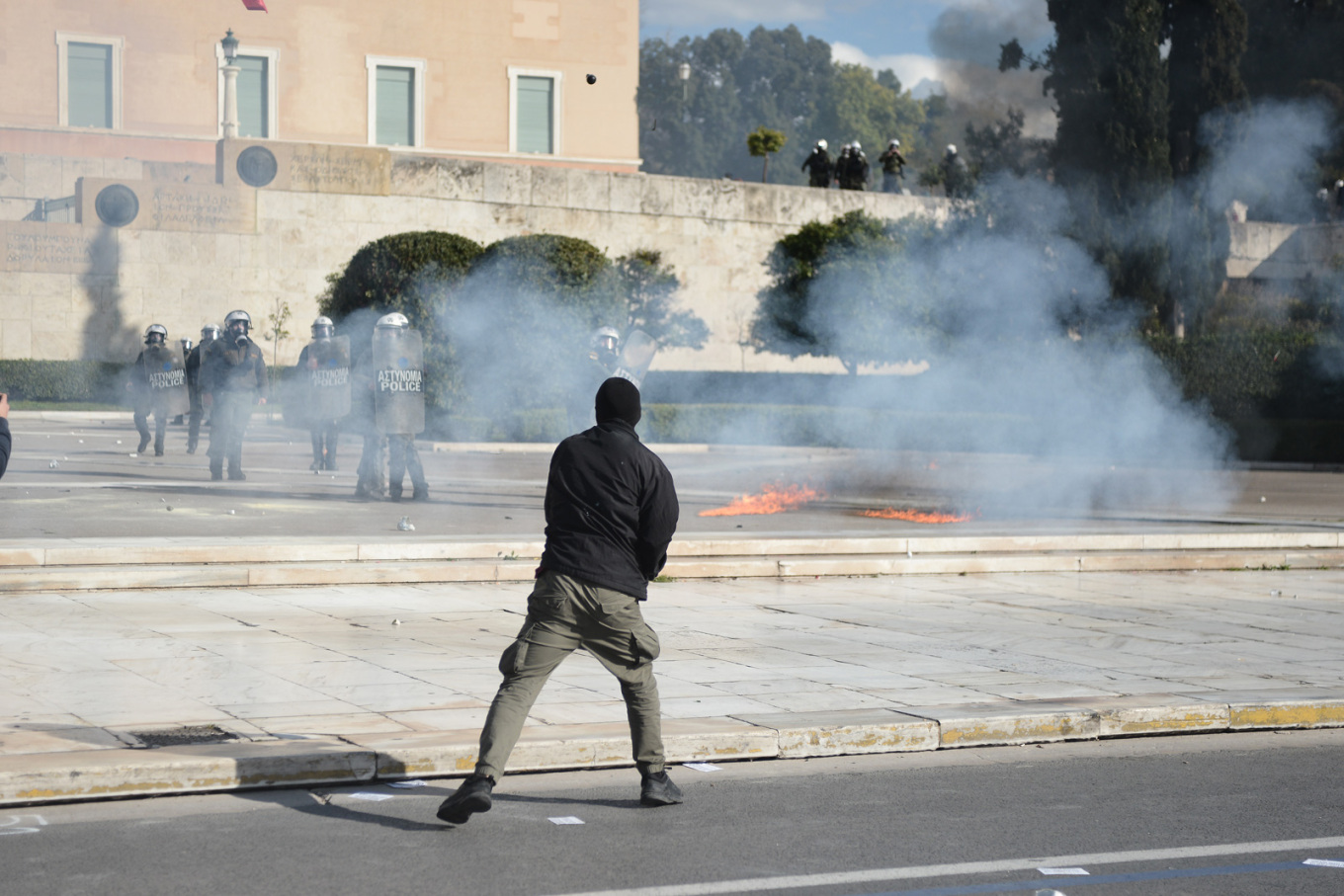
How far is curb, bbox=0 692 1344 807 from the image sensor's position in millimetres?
5211

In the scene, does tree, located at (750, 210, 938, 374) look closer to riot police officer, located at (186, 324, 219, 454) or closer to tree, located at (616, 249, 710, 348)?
tree, located at (616, 249, 710, 348)

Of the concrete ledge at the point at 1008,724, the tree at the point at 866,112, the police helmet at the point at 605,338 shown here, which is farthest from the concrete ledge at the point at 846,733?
the tree at the point at 866,112

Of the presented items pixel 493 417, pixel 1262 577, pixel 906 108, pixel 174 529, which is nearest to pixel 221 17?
pixel 493 417

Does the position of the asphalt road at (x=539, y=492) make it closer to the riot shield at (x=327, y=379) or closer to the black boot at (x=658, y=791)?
the riot shield at (x=327, y=379)

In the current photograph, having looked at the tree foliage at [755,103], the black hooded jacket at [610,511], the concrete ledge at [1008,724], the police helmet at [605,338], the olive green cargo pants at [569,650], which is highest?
the tree foliage at [755,103]

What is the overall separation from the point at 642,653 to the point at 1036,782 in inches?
72.6

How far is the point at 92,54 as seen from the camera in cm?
3822

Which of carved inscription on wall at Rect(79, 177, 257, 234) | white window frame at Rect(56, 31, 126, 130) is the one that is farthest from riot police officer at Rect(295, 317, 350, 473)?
white window frame at Rect(56, 31, 126, 130)

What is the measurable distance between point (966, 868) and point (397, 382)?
1040cm

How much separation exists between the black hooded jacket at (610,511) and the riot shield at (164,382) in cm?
1598

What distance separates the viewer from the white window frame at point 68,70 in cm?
3772

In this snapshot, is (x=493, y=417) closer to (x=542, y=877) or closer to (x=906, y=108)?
(x=542, y=877)

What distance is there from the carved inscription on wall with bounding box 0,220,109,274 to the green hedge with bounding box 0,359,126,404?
2.33 metres

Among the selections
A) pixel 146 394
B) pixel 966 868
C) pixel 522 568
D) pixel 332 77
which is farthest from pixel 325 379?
pixel 332 77
